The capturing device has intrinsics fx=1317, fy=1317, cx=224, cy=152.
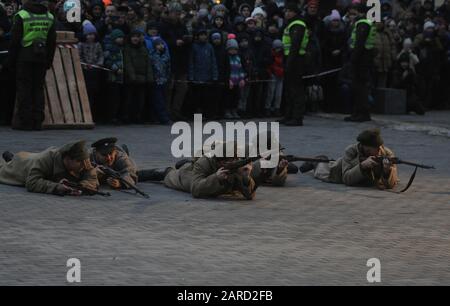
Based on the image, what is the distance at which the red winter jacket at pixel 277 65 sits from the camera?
2400cm

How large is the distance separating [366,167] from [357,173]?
0.72 feet

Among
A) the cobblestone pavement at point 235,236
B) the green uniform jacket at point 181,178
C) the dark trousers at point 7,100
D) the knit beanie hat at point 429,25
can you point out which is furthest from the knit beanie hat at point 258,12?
the green uniform jacket at point 181,178

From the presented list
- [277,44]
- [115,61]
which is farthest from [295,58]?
[115,61]

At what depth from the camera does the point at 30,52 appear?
19.7 metres

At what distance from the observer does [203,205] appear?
45.5ft

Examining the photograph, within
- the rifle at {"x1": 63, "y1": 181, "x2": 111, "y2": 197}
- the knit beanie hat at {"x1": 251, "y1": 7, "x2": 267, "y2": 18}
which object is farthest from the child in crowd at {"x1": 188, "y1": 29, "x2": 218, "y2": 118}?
the rifle at {"x1": 63, "y1": 181, "x2": 111, "y2": 197}

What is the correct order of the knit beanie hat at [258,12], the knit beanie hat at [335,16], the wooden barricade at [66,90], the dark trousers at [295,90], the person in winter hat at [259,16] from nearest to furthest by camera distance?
the wooden barricade at [66,90], the dark trousers at [295,90], the person in winter hat at [259,16], the knit beanie hat at [258,12], the knit beanie hat at [335,16]

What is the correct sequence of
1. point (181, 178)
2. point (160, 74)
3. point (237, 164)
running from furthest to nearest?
point (160, 74) < point (181, 178) < point (237, 164)

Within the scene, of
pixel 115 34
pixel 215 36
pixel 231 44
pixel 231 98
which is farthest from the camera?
pixel 231 98

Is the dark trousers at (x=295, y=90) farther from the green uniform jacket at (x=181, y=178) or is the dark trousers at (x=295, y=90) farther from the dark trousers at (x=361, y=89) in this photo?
the green uniform jacket at (x=181, y=178)

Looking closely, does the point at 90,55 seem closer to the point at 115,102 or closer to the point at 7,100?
the point at 115,102

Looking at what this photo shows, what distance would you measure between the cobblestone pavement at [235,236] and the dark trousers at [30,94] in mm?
3772
